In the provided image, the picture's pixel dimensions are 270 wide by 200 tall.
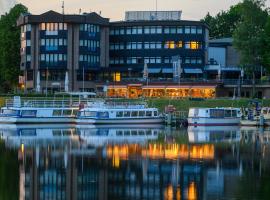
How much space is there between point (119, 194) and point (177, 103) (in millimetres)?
73732

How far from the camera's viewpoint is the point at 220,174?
46.1 m

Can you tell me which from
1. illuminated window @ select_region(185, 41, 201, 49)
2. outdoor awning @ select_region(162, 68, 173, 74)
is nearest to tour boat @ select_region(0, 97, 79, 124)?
outdoor awning @ select_region(162, 68, 173, 74)

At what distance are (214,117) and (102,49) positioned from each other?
181 feet

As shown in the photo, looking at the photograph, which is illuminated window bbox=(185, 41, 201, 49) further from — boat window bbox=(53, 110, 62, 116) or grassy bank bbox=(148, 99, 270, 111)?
boat window bbox=(53, 110, 62, 116)

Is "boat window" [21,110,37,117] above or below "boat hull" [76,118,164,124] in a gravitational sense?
above

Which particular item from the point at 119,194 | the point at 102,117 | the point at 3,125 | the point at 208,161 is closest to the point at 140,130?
the point at 102,117

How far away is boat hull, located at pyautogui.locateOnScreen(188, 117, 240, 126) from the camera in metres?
97.5

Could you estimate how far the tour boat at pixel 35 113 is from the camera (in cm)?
9925

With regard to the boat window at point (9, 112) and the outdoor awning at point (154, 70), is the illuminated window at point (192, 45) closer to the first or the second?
the outdoor awning at point (154, 70)

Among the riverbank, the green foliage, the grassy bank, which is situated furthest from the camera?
the green foliage

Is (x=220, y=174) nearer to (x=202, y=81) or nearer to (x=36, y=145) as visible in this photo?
(x=36, y=145)

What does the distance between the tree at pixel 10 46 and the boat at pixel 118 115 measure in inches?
2172

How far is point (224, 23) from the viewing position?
19188cm

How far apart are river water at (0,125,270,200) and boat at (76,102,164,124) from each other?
18.2 meters
